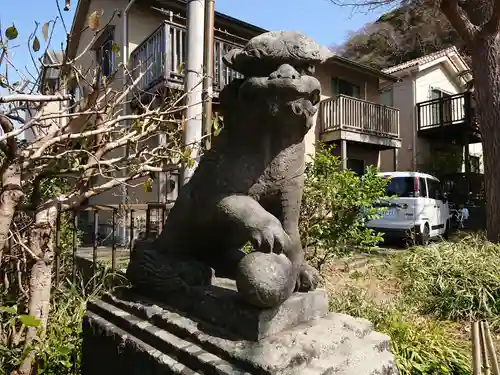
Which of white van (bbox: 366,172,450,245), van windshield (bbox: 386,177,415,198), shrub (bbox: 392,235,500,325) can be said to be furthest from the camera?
van windshield (bbox: 386,177,415,198)

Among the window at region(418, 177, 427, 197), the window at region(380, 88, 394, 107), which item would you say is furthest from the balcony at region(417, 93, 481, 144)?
the window at region(418, 177, 427, 197)

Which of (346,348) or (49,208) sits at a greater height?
(49,208)

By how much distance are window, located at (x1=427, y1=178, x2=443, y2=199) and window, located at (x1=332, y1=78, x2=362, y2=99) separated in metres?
3.99

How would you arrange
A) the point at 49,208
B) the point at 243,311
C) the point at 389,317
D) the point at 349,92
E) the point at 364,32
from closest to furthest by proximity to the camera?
the point at 243,311 → the point at 49,208 → the point at 389,317 → the point at 349,92 → the point at 364,32

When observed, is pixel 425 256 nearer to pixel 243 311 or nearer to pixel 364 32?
pixel 243 311

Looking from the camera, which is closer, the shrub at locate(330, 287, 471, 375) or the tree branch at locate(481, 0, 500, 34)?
the shrub at locate(330, 287, 471, 375)

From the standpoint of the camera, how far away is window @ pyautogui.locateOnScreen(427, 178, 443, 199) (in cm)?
991

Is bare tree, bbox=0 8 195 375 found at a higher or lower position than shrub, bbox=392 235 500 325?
higher

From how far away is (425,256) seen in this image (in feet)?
17.6

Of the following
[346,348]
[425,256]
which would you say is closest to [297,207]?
[346,348]

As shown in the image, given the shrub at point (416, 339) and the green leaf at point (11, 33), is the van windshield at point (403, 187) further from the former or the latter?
the green leaf at point (11, 33)

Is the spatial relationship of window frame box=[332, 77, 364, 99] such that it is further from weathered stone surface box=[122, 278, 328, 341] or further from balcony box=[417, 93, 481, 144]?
weathered stone surface box=[122, 278, 328, 341]

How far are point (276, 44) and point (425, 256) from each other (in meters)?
4.70

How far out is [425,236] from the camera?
908 centimetres
